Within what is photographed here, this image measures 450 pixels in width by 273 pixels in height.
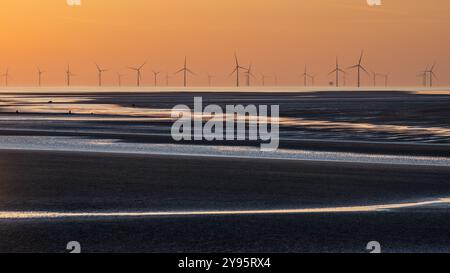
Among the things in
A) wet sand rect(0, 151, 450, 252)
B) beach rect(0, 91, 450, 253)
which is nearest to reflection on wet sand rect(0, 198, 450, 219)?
beach rect(0, 91, 450, 253)

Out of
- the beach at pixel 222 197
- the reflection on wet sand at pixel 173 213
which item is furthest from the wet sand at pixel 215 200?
the reflection on wet sand at pixel 173 213

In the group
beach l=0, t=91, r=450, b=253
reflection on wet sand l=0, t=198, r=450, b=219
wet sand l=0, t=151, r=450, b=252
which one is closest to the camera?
wet sand l=0, t=151, r=450, b=252

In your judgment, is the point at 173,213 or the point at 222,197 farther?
the point at 222,197

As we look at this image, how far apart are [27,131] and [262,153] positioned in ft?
58.8

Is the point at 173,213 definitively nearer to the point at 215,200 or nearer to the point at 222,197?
the point at 215,200

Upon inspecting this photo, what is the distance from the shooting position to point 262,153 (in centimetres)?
2895

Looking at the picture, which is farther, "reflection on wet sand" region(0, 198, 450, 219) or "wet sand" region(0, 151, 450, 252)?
"reflection on wet sand" region(0, 198, 450, 219)

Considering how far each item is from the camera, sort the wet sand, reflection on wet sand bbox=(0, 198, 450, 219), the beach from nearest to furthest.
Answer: the wet sand, the beach, reflection on wet sand bbox=(0, 198, 450, 219)

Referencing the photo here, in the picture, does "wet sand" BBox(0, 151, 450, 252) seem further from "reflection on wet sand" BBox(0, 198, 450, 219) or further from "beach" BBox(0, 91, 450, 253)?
"reflection on wet sand" BBox(0, 198, 450, 219)

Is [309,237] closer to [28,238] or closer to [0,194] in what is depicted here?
[28,238]

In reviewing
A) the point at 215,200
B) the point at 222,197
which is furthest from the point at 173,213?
the point at 222,197

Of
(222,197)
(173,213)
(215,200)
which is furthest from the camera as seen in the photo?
(222,197)

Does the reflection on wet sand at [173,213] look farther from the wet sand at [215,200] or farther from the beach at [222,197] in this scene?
the wet sand at [215,200]
